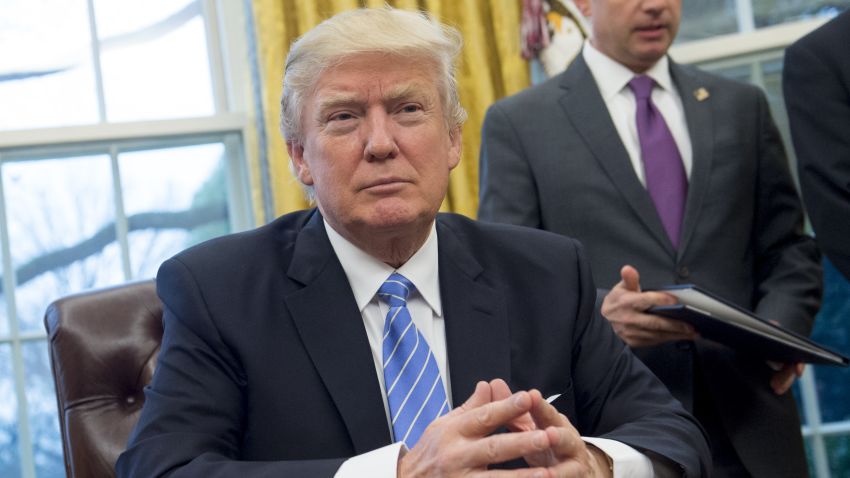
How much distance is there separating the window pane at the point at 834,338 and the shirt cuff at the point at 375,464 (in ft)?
7.98

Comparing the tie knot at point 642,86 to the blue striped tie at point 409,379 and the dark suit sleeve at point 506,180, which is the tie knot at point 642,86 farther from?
the blue striped tie at point 409,379

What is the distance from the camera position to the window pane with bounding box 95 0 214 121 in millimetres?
3938

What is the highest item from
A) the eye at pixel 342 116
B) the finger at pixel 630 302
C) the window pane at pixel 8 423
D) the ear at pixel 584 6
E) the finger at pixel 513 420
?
the ear at pixel 584 6

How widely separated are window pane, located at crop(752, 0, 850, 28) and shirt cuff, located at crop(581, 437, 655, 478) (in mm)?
2397

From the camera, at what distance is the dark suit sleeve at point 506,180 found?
288 centimetres

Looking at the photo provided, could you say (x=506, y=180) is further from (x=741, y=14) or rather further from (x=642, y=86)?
(x=741, y=14)

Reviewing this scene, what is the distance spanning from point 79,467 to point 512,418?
97 cm

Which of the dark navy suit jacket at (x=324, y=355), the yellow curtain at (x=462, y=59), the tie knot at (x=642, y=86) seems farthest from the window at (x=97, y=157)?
the dark navy suit jacket at (x=324, y=355)

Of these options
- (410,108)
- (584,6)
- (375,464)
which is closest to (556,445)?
(375,464)

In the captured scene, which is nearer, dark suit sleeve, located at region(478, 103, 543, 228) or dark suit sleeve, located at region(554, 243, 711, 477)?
dark suit sleeve, located at region(554, 243, 711, 477)

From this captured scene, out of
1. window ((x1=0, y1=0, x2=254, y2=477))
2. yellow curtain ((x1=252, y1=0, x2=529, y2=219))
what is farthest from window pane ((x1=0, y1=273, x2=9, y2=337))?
yellow curtain ((x1=252, y1=0, x2=529, y2=219))

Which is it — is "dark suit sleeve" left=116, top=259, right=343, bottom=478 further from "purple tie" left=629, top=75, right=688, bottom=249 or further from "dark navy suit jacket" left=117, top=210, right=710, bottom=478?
"purple tie" left=629, top=75, right=688, bottom=249

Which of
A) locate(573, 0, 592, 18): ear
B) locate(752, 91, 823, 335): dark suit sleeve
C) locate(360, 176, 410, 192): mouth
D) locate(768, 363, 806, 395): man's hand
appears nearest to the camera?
locate(360, 176, 410, 192): mouth

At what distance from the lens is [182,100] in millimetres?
3971
